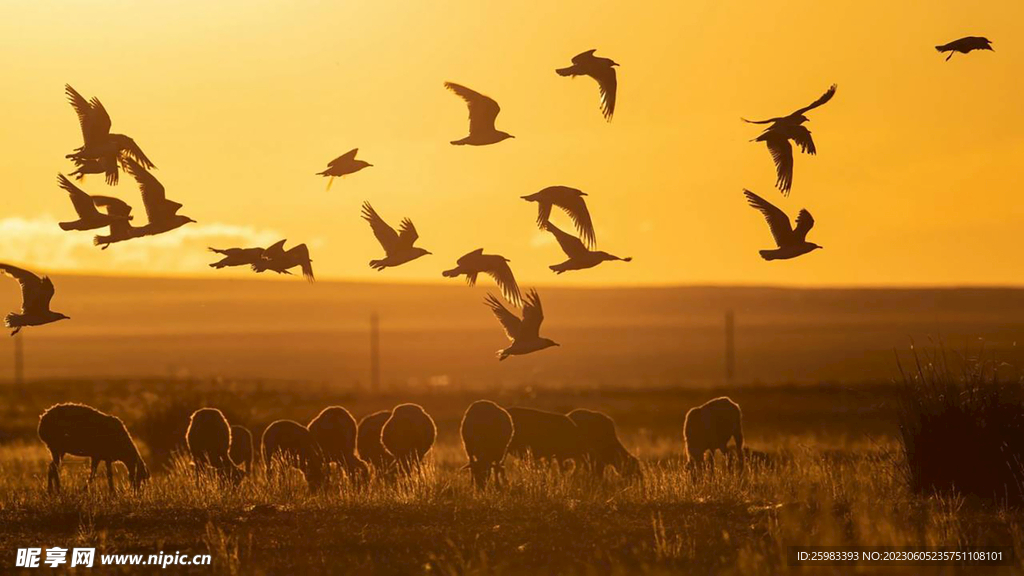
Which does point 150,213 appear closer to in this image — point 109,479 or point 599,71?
point 109,479

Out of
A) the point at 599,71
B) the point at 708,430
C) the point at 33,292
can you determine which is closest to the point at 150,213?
Result: the point at 33,292

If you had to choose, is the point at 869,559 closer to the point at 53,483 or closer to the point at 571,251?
the point at 571,251

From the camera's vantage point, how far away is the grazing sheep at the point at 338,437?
20.5m

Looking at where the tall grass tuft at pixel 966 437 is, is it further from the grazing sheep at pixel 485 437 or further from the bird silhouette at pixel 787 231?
the grazing sheep at pixel 485 437

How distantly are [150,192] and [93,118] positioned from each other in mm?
1024

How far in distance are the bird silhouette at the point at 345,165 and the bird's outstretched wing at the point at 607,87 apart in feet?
9.03

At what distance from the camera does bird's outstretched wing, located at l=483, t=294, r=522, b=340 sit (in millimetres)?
18136

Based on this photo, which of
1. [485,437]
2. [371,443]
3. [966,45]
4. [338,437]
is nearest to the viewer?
[966,45]

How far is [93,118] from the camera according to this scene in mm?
18109

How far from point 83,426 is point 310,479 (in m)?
2.83

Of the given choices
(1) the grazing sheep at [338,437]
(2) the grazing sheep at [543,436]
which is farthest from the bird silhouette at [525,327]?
(1) the grazing sheep at [338,437]

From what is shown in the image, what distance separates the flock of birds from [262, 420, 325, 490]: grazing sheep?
3114 millimetres

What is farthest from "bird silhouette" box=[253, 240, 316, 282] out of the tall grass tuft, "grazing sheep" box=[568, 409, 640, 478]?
the tall grass tuft

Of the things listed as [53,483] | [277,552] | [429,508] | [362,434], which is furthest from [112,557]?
[362,434]
